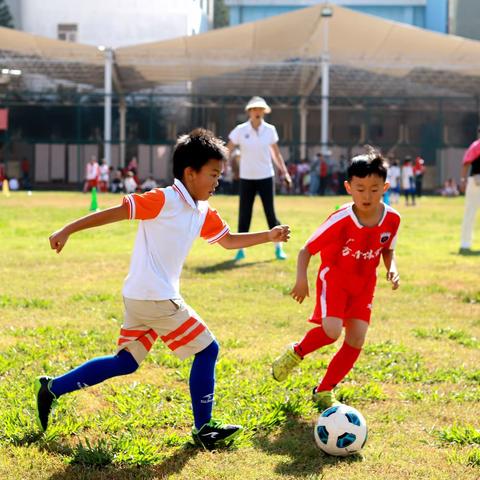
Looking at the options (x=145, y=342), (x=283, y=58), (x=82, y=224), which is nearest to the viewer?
(x=82, y=224)

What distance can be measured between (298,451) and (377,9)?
64149 millimetres

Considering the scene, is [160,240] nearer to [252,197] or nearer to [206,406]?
[206,406]

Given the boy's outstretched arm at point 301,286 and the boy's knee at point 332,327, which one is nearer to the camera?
the boy's outstretched arm at point 301,286

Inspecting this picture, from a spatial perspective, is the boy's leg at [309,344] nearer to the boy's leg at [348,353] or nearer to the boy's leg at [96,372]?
the boy's leg at [348,353]

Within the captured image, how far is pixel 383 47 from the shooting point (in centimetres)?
3991

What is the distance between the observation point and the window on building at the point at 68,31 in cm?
4959

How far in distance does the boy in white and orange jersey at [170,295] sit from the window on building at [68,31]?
154 feet

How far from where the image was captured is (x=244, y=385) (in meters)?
5.58

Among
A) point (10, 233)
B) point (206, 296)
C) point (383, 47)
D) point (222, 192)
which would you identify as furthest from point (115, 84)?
point (206, 296)

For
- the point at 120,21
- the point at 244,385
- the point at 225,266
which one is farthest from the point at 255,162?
the point at 120,21

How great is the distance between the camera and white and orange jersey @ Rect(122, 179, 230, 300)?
4434 millimetres

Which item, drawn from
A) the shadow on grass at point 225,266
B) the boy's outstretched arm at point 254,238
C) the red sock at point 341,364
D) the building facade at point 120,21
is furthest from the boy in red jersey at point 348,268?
the building facade at point 120,21

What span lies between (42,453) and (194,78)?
1554 inches

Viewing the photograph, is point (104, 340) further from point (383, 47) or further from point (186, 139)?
point (383, 47)
